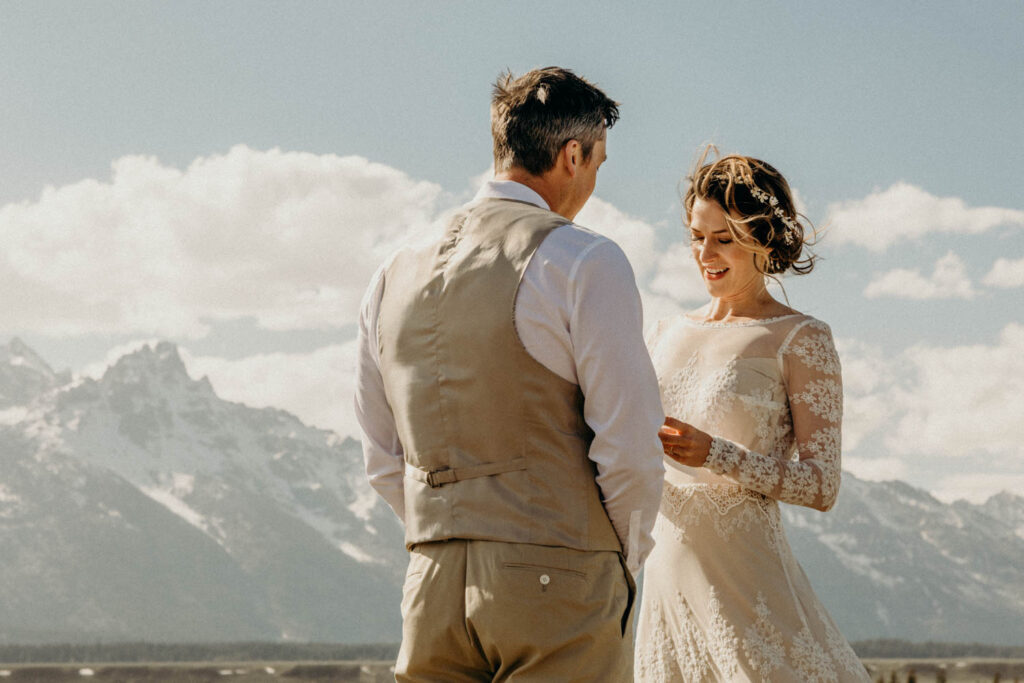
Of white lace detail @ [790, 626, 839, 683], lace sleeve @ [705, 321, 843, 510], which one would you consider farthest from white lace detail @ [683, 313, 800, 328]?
white lace detail @ [790, 626, 839, 683]

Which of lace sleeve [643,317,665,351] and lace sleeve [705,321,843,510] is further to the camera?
lace sleeve [643,317,665,351]

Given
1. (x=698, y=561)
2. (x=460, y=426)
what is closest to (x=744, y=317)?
(x=698, y=561)

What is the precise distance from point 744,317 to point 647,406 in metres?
1.76

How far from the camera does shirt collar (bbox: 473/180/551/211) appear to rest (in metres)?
3.15

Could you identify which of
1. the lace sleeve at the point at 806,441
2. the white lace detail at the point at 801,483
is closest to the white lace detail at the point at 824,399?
the lace sleeve at the point at 806,441

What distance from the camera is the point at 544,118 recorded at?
10.5 feet

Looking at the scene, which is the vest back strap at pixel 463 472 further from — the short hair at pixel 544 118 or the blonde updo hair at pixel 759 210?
the blonde updo hair at pixel 759 210

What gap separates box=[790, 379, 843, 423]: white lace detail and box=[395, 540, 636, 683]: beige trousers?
1.55 meters

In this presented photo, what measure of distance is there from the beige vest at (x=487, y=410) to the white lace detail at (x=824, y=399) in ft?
5.21

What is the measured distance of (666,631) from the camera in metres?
4.36

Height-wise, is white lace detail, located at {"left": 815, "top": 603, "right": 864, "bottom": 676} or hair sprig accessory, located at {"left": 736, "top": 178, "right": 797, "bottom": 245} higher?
hair sprig accessory, located at {"left": 736, "top": 178, "right": 797, "bottom": 245}

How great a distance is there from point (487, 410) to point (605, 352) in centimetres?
33

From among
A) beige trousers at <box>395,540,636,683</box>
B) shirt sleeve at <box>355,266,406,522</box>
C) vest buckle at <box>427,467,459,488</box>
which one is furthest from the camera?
shirt sleeve at <box>355,266,406,522</box>

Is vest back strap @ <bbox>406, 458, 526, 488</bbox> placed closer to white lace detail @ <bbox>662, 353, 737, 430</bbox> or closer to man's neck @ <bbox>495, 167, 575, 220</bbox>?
man's neck @ <bbox>495, 167, 575, 220</bbox>
